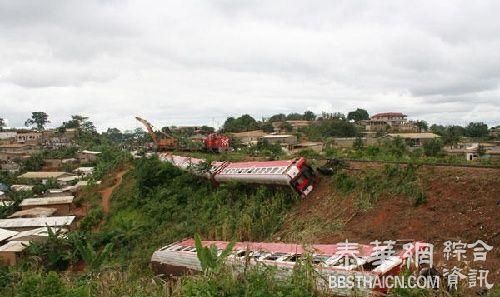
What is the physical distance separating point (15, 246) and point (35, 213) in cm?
858

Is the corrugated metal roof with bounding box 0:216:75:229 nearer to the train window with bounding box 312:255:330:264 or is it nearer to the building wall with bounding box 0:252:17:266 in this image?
the building wall with bounding box 0:252:17:266

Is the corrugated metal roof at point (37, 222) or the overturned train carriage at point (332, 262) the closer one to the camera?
the overturned train carriage at point (332, 262)

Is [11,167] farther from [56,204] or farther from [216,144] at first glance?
[216,144]

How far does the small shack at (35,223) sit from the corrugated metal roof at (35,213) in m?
2.22

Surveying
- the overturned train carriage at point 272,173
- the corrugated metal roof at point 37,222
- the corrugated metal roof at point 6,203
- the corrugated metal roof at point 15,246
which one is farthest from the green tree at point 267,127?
the corrugated metal roof at point 15,246

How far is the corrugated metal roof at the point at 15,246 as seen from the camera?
20891 mm

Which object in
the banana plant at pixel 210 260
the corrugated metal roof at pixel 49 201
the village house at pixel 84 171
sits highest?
the banana plant at pixel 210 260

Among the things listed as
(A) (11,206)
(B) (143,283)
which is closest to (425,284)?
(B) (143,283)

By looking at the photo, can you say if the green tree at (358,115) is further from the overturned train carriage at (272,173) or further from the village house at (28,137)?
the overturned train carriage at (272,173)

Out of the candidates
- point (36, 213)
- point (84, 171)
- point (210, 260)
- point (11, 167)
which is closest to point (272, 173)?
point (210, 260)

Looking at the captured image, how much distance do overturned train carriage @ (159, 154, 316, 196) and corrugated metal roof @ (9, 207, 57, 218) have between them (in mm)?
13565

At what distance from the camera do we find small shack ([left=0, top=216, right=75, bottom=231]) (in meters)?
25.7

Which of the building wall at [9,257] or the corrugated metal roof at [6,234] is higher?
the corrugated metal roof at [6,234]

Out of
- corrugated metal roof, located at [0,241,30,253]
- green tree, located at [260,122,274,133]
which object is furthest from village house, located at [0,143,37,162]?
corrugated metal roof, located at [0,241,30,253]
